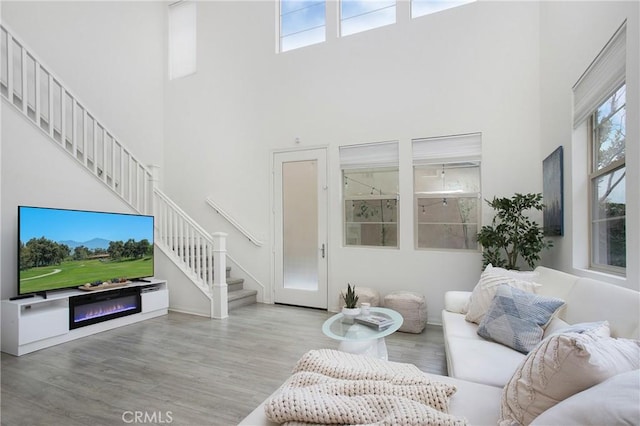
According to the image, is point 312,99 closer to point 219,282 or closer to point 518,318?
point 219,282

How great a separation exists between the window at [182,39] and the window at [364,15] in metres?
2.92

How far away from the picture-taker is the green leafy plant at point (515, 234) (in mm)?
3402

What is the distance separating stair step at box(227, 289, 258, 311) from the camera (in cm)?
471

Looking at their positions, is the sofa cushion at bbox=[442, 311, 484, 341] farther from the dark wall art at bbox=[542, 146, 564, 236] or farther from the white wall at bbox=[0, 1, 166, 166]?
the white wall at bbox=[0, 1, 166, 166]

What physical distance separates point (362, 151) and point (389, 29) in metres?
1.65

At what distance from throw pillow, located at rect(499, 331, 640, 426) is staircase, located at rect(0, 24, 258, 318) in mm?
3765

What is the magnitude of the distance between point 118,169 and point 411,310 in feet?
15.8

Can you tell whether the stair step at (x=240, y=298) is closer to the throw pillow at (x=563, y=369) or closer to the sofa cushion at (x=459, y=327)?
the sofa cushion at (x=459, y=327)

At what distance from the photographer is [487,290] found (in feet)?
8.74

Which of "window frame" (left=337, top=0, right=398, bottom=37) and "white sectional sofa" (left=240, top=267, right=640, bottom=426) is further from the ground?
"window frame" (left=337, top=0, right=398, bottom=37)

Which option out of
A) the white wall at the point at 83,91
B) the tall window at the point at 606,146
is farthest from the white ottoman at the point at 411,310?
the white wall at the point at 83,91

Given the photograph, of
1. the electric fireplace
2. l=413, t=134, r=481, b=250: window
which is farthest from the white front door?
the electric fireplace

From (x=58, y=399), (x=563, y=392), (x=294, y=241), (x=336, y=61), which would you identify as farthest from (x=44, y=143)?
(x=563, y=392)

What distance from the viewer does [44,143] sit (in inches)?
148
